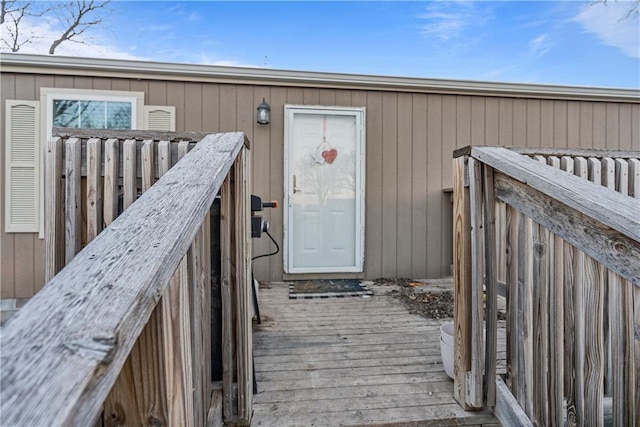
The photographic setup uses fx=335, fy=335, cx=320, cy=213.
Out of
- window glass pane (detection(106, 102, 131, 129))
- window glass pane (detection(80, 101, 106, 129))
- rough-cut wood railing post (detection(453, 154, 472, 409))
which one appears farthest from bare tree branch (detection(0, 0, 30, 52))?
rough-cut wood railing post (detection(453, 154, 472, 409))

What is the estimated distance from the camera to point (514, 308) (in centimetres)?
139

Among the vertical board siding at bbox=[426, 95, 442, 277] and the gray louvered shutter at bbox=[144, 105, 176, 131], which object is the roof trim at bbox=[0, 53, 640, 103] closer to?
the gray louvered shutter at bbox=[144, 105, 176, 131]

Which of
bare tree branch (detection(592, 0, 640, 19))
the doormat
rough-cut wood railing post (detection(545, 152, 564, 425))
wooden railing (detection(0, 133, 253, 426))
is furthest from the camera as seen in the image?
bare tree branch (detection(592, 0, 640, 19))

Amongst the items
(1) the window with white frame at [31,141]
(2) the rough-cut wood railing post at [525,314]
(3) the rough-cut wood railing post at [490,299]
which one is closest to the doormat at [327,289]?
(3) the rough-cut wood railing post at [490,299]

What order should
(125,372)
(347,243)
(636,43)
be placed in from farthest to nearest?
(636,43) < (347,243) < (125,372)

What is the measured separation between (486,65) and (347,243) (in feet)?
16.3

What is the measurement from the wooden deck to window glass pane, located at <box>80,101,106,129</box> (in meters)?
2.75

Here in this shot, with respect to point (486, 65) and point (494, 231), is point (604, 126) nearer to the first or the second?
point (486, 65)

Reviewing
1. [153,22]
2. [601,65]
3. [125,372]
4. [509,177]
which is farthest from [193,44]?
[601,65]

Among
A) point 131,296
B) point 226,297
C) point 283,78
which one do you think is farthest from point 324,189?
point 131,296

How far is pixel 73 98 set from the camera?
3.55 metres

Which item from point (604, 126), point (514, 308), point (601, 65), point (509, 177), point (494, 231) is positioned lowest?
point (514, 308)

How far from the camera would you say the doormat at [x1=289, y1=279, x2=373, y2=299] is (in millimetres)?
3328

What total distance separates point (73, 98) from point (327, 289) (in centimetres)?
337
